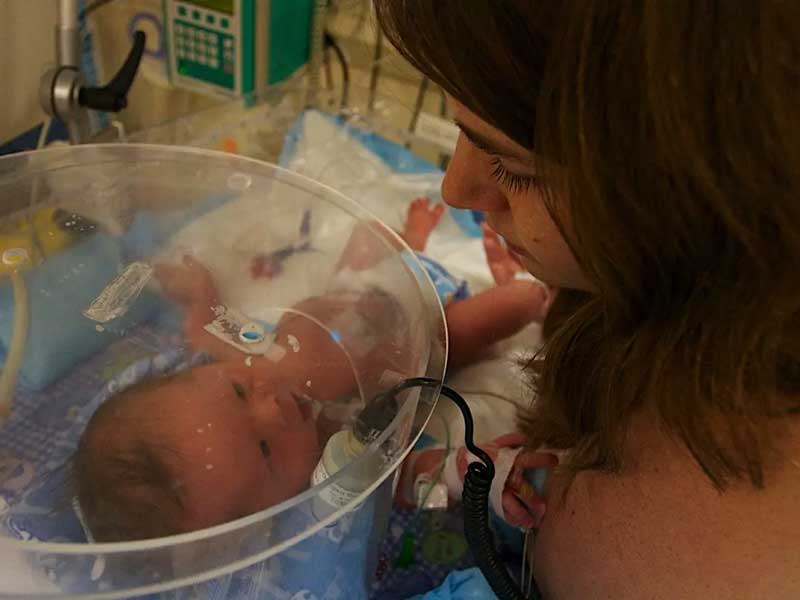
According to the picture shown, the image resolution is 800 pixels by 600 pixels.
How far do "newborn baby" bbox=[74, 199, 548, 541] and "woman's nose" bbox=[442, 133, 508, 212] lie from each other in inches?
8.5

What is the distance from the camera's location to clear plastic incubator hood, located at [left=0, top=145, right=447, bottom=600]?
2.23ft

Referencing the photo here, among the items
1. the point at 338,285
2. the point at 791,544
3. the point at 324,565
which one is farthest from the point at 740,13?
the point at 338,285

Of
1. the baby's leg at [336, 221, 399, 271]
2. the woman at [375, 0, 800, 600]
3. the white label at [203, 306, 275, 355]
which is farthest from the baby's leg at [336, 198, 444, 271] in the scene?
the woman at [375, 0, 800, 600]

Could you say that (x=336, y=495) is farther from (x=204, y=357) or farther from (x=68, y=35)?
(x=68, y=35)

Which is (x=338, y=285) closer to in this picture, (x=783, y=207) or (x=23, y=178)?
(x=23, y=178)

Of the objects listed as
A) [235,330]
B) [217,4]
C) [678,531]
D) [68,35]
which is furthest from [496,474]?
[217,4]

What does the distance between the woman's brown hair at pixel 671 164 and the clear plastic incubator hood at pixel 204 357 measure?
239 millimetres

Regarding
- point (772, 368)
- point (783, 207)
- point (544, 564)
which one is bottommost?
point (544, 564)

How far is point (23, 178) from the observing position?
84cm

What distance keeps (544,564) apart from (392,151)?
0.89 m

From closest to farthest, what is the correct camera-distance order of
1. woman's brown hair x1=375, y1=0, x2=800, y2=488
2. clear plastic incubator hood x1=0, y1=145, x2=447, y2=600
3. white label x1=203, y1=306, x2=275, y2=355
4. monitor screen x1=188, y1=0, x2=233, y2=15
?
woman's brown hair x1=375, y1=0, x2=800, y2=488
clear plastic incubator hood x1=0, y1=145, x2=447, y2=600
white label x1=203, y1=306, x2=275, y2=355
monitor screen x1=188, y1=0, x2=233, y2=15

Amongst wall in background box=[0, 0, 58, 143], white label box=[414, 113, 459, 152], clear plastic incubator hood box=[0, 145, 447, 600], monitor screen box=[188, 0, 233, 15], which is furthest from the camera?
white label box=[414, 113, 459, 152]

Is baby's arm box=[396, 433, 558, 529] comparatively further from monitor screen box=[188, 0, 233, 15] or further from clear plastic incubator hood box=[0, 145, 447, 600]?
monitor screen box=[188, 0, 233, 15]

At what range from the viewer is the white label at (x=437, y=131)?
4.77 ft
